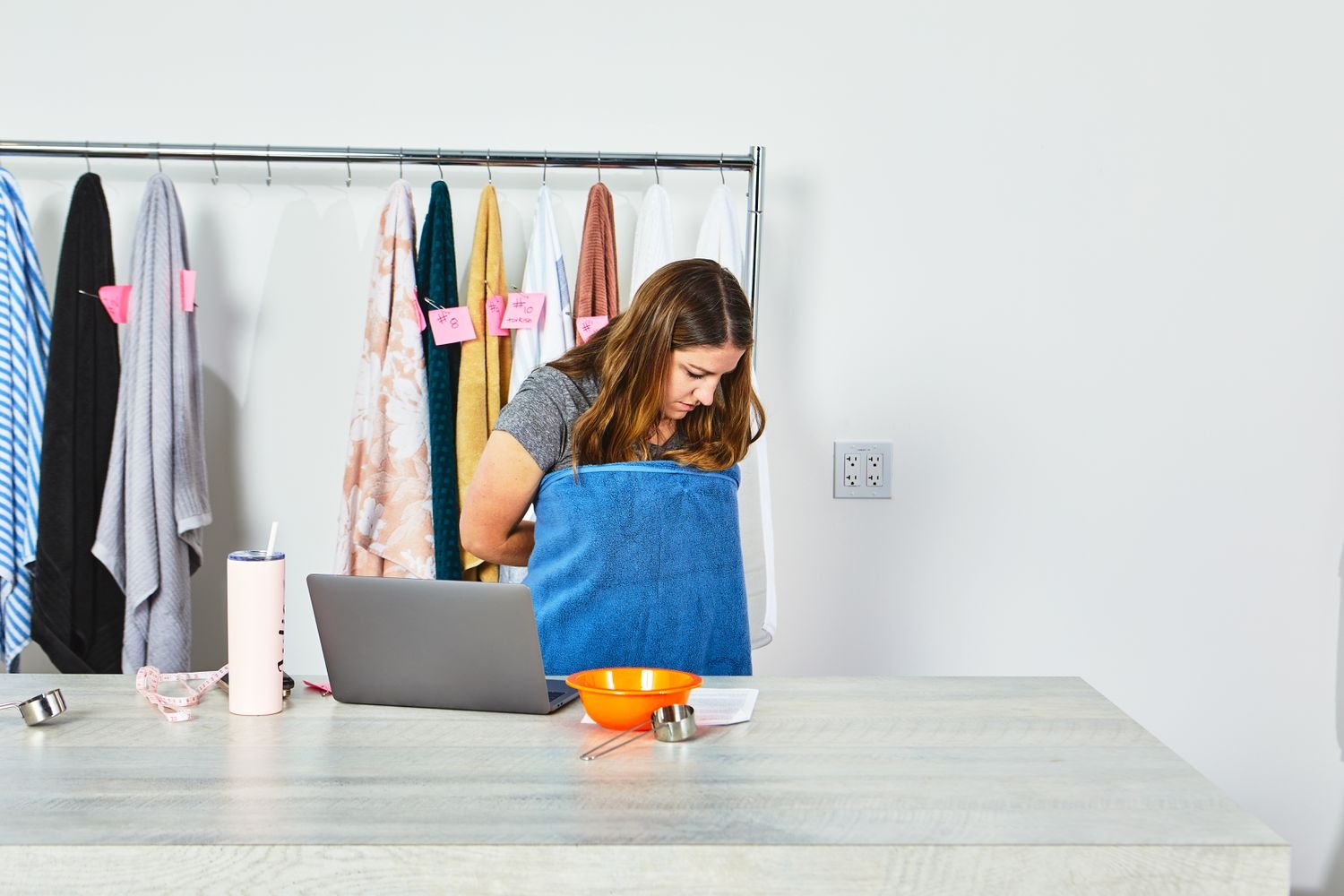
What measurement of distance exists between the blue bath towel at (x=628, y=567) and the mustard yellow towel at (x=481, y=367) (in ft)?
1.51

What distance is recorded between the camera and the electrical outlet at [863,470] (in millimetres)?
2500

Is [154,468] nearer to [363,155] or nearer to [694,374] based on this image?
[363,155]

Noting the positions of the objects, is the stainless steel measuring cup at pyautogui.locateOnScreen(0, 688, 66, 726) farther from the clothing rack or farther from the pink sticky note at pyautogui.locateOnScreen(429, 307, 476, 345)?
the clothing rack

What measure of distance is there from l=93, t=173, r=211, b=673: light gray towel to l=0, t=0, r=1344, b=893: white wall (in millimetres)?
237

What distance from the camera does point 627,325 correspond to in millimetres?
1801

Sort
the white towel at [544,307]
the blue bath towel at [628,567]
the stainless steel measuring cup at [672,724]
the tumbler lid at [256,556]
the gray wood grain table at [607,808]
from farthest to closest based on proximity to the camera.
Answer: the white towel at [544,307] < the blue bath towel at [628,567] < the tumbler lid at [256,556] < the stainless steel measuring cup at [672,724] < the gray wood grain table at [607,808]

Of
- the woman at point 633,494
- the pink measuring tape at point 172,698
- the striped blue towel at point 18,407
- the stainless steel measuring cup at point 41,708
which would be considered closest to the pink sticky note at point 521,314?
the woman at point 633,494

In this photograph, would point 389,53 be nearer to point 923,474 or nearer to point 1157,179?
point 923,474

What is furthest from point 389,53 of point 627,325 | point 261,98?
Result: point 627,325

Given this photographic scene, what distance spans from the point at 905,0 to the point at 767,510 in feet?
3.75

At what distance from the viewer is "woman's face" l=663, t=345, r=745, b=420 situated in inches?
70.1

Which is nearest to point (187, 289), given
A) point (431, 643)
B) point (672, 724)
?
point (431, 643)

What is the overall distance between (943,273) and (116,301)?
1.66 metres

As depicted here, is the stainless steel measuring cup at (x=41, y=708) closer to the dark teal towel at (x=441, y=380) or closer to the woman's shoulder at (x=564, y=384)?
the woman's shoulder at (x=564, y=384)
